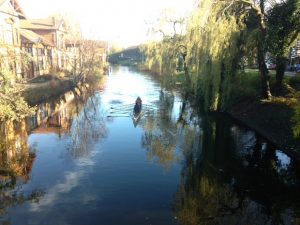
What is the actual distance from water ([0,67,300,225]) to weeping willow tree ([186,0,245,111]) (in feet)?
10.1

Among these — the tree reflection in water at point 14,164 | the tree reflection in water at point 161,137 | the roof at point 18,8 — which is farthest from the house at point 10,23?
the tree reflection in water at point 161,137

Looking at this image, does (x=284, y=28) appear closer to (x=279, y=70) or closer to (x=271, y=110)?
(x=279, y=70)

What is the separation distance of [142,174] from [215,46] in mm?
13735

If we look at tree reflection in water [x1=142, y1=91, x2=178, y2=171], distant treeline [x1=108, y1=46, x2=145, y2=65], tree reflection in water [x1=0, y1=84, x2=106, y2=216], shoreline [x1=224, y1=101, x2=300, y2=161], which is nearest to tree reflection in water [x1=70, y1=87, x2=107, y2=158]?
tree reflection in water [x1=0, y1=84, x2=106, y2=216]

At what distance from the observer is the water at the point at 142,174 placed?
12828 millimetres

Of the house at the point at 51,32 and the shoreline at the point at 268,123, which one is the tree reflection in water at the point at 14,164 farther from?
the house at the point at 51,32

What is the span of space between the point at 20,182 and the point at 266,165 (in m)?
13.0

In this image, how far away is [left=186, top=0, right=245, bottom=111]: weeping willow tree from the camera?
26.2 metres

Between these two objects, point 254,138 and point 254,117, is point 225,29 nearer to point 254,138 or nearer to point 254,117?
point 254,117

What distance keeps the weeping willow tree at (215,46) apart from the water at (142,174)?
3078mm

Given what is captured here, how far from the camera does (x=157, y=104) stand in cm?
3722

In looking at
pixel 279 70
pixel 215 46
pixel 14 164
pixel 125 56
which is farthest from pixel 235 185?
pixel 125 56

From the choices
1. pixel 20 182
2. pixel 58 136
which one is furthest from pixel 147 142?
pixel 20 182

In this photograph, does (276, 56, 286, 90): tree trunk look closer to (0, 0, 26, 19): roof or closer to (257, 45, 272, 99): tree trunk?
(257, 45, 272, 99): tree trunk
